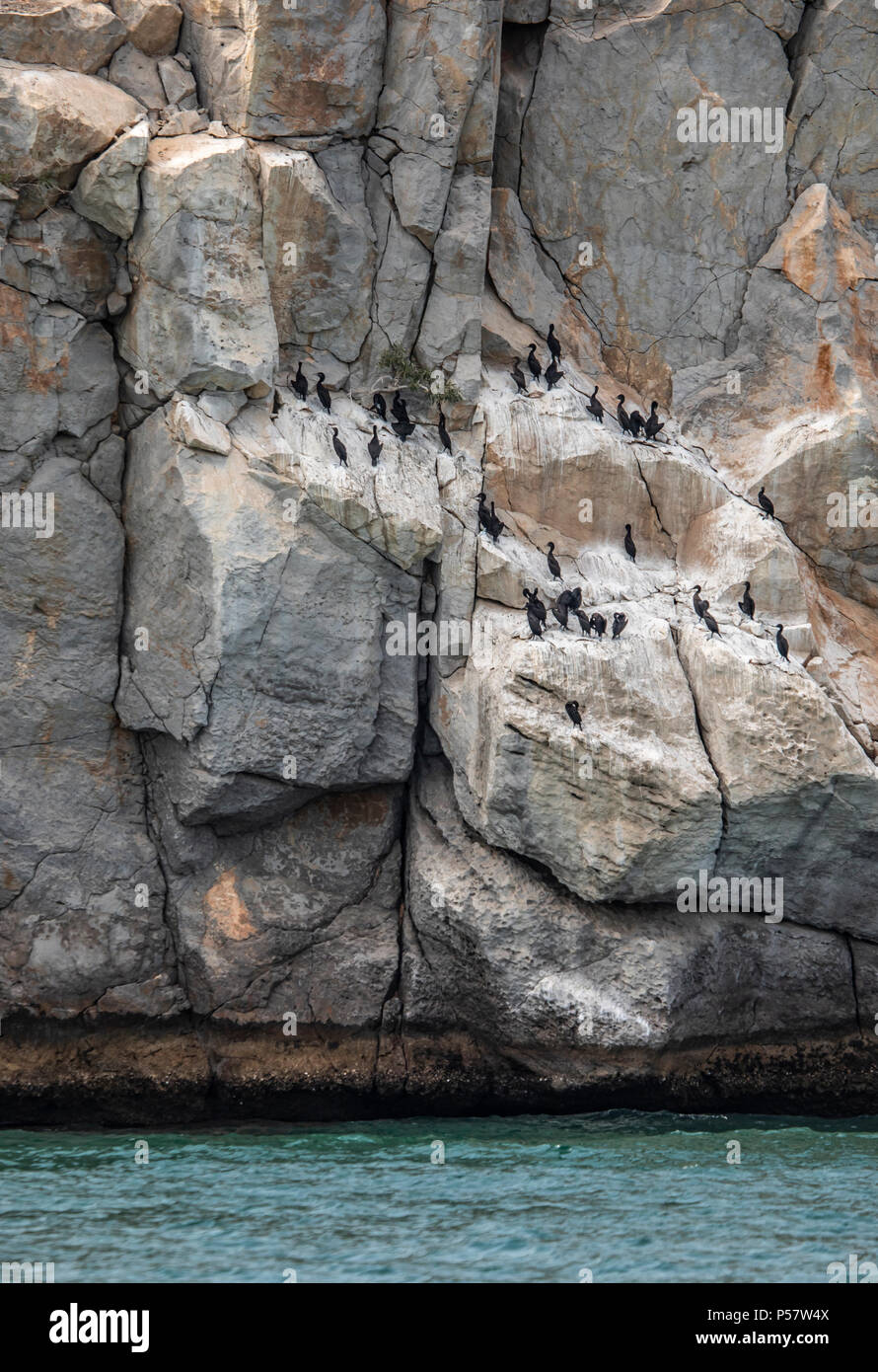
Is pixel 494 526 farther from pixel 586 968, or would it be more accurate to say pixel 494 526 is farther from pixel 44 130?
pixel 44 130

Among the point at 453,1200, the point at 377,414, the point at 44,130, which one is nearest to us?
the point at 453,1200

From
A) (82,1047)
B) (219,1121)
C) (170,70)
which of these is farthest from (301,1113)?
(170,70)

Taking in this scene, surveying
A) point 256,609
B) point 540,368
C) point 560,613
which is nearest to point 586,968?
point 560,613

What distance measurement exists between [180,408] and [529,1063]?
34.1ft

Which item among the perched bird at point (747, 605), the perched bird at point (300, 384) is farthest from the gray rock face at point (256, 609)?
the perched bird at point (747, 605)

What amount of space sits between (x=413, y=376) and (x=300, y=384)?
183cm

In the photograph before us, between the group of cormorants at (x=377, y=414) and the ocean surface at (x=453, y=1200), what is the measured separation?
9.51 m

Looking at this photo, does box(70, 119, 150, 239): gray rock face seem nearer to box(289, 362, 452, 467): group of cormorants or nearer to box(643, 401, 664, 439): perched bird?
box(289, 362, 452, 467): group of cormorants

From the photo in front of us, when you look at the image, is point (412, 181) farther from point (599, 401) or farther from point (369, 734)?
point (369, 734)

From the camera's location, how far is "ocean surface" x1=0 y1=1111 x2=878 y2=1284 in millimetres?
14625

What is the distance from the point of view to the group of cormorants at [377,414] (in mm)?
21516

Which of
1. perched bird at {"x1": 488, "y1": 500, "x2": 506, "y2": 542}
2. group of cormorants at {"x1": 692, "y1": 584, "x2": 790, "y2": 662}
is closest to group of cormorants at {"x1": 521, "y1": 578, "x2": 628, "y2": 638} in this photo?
perched bird at {"x1": 488, "y1": 500, "x2": 506, "y2": 542}

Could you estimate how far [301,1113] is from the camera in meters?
21.2

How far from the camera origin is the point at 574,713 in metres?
20.3
